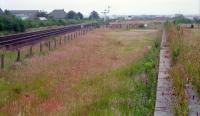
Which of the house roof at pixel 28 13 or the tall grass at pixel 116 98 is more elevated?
the tall grass at pixel 116 98

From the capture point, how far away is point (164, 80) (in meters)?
9.07

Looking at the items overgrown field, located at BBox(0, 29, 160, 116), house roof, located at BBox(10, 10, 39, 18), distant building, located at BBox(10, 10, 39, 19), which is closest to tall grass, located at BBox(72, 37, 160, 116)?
overgrown field, located at BBox(0, 29, 160, 116)

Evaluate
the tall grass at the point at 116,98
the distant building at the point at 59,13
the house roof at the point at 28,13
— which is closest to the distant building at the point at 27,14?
the house roof at the point at 28,13

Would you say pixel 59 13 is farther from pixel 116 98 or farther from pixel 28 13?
pixel 116 98

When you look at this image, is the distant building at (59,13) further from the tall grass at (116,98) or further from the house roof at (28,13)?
the tall grass at (116,98)

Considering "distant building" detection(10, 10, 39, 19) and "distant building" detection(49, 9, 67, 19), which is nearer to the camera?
"distant building" detection(10, 10, 39, 19)

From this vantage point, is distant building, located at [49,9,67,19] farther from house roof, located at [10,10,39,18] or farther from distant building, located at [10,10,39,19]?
distant building, located at [10,10,39,19]

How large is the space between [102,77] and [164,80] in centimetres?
602

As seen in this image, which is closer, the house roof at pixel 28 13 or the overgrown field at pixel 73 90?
the overgrown field at pixel 73 90

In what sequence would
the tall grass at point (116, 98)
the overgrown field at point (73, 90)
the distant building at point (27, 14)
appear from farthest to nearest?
the distant building at point (27, 14), the overgrown field at point (73, 90), the tall grass at point (116, 98)

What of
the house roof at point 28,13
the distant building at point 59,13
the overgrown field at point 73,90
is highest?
the overgrown field at point 73,90

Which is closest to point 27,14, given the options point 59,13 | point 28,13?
point 28,13

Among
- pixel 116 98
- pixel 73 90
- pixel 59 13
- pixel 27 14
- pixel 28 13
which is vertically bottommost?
pixel 59 13

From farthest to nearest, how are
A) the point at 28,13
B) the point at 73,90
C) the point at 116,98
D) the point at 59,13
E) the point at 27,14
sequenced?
the point at 59,13, the point at 28,13, the point at 27,14, the point at 73,90, the point at 116,98
